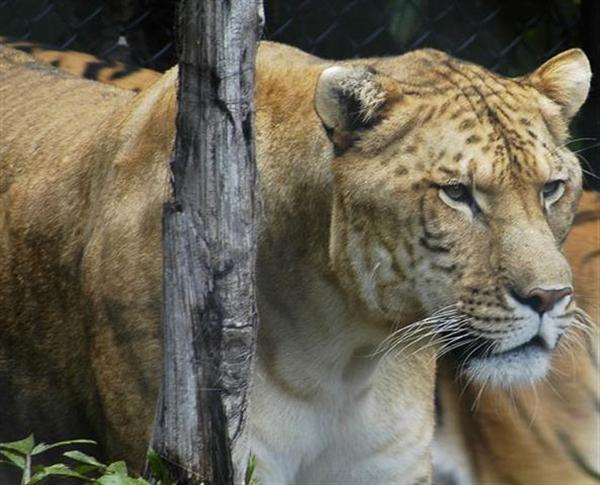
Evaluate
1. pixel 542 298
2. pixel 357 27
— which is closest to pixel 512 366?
pixel 542 298

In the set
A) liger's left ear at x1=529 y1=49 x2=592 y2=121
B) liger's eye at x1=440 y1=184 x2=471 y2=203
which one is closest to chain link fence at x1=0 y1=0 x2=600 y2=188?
liger's left ear at x1=529 y1=49 x2=592 y2=121

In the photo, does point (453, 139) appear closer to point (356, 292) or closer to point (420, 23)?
point (356, 292)

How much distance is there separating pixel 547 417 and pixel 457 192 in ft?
3.90

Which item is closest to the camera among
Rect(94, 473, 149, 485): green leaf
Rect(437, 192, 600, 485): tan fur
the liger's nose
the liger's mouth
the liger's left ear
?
Rect(94, 473, 149, 485): green leaf

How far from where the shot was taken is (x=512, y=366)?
8.35 feet

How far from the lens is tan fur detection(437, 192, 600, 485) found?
347 centimetres

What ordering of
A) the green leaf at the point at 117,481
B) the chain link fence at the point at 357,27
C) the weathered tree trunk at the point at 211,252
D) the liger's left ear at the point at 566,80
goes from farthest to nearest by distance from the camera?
the chain link fence at the point at 357,27, the liger's left ear at the point at 566,80, the green leaf at the point at 117,481, the weathered tree trunk at the point at 211,252

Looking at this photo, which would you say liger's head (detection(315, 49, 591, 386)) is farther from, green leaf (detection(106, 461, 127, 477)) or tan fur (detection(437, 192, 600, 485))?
tan fur (detection(437, 192, 600, 485))

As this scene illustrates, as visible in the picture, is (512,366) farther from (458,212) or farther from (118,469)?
(118,469)

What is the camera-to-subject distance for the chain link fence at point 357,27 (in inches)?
179

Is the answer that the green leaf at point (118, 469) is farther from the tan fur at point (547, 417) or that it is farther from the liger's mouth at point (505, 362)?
the tan fur at point (547, 417)

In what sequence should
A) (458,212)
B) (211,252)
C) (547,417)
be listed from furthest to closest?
(547,417), (458,212), (211,252)

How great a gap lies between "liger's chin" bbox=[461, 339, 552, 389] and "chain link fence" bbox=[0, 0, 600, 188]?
6.80 ft

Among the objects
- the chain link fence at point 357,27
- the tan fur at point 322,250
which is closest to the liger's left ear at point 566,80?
the tan fur at point 322,250
